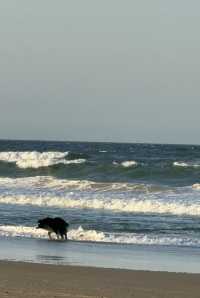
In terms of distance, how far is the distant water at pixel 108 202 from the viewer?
16422 mm

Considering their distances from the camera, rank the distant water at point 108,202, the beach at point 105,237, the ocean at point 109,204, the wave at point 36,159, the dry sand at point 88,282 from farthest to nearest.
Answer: the wave at point 36,159
the distant water at point 108,202
the ocean at point 109,204
the beach at point 105,237
the dry sand at point 88,282

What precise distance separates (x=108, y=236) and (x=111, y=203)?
615cm

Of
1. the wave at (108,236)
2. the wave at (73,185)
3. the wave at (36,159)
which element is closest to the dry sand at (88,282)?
the wave at (108,236)

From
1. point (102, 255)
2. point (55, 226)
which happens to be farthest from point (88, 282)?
point (55, 226)

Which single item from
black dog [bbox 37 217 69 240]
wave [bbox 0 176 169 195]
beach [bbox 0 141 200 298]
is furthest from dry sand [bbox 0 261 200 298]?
wave [bbox 0 176 169 195]

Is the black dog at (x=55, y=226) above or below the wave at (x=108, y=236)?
above

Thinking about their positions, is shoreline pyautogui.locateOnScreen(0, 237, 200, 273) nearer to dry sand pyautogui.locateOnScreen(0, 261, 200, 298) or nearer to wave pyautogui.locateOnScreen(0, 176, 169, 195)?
dry sand pyautogui.locateOnScreen(0, 261, 200, 298)

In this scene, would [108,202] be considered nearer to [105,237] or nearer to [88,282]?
[105,237]

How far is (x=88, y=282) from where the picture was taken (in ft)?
33.9

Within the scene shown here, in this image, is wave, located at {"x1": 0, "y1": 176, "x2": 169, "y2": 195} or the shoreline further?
wave, located at {"x1": 0, "y1": 176, "x2": 169, "y2": 195}

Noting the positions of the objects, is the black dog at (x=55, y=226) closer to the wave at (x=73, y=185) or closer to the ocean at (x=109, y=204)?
the ocean at (x=109, y=204)

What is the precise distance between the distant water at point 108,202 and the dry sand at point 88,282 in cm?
391

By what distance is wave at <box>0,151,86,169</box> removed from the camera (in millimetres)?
38312

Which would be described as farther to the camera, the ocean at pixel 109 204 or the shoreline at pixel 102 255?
the ocean at pixel 109 204
